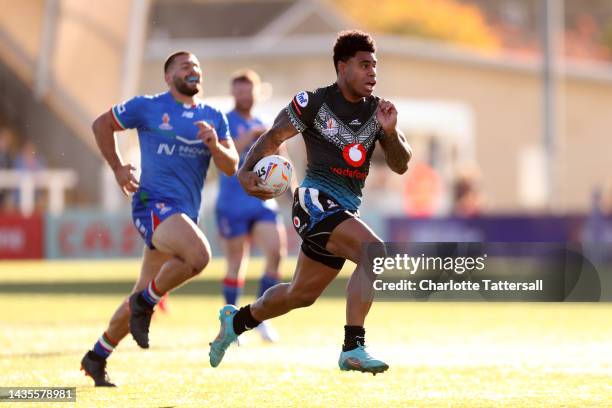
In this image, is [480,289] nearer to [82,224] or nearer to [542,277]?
[542,277]

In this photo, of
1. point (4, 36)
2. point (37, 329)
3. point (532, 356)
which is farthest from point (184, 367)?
point (4, 36)

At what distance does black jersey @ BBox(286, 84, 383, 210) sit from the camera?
32.5ft

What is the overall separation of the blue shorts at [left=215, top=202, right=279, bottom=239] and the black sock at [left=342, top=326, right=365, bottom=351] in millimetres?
5851

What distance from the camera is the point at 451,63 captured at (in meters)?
50.5

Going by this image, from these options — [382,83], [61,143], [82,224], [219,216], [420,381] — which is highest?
[382,83]

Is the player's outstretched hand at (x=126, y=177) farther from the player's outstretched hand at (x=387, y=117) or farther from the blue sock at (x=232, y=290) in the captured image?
the blue sock at (x=232, y=290)

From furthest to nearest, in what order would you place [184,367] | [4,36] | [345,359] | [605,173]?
[605,173] → [4,36] → [184,367] → [345,359]

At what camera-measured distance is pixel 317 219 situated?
985 cm

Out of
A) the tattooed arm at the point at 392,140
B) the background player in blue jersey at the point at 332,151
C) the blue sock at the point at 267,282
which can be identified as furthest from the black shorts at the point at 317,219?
the blue sock at the point at 267,282

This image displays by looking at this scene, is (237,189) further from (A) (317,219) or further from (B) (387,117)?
(B) (387,117)

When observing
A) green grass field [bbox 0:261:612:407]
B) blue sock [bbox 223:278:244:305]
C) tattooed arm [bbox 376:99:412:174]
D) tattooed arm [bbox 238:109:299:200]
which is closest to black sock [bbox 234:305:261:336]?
green grass field [bbox 0:261:612:407]

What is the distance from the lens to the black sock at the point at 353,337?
9547 mm

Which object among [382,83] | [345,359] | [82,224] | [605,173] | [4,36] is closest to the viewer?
[345,359]

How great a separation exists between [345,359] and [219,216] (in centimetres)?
625
